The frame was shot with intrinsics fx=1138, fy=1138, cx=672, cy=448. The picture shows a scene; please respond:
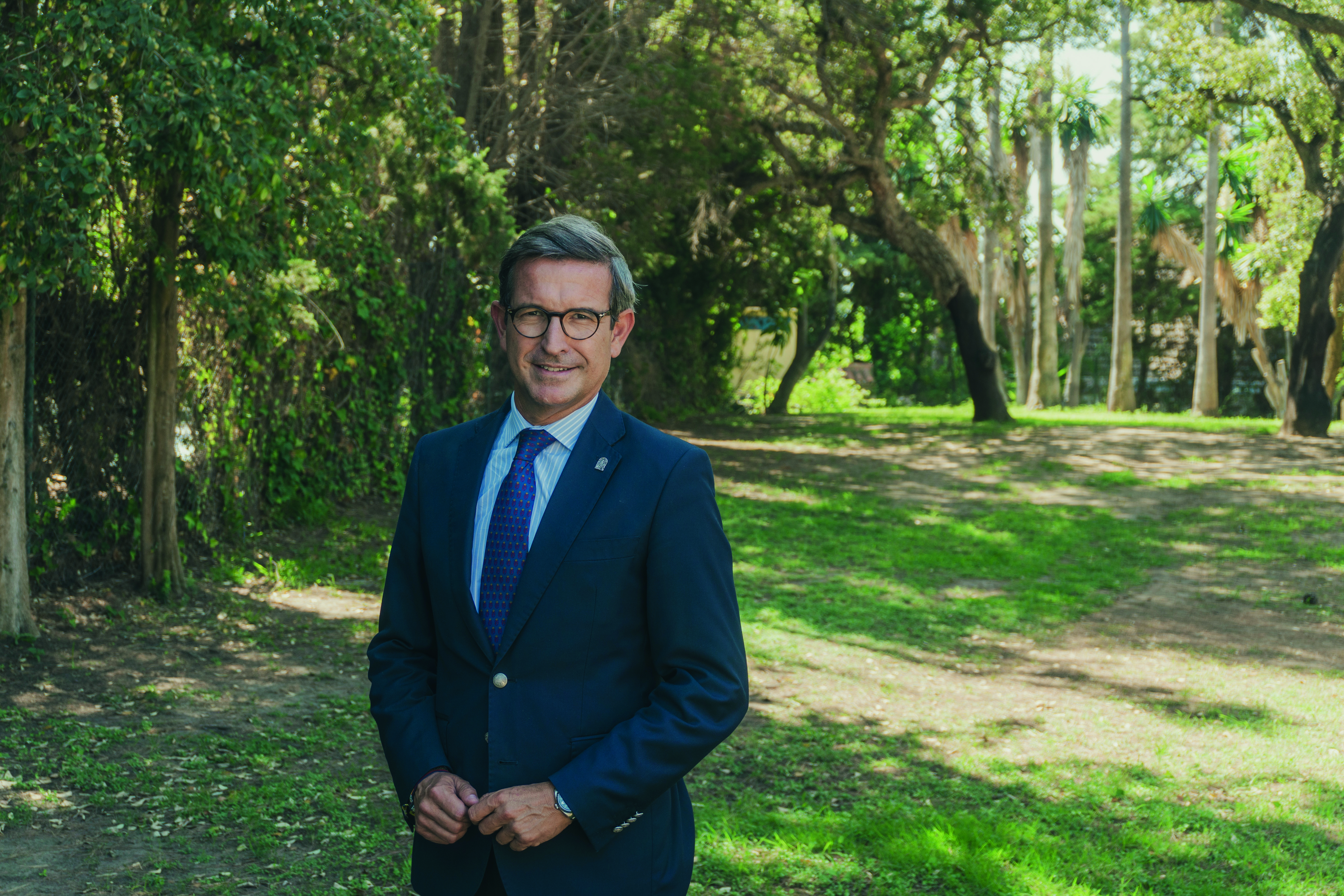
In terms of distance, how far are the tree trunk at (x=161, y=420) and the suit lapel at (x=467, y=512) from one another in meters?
5.41

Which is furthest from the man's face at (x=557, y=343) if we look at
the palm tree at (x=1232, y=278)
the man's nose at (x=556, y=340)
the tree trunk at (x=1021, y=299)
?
the tree trunk at (x=1021, y=299)

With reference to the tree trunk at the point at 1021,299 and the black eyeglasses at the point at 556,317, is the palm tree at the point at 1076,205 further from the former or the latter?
the black eyeglasses at the point at 556,317

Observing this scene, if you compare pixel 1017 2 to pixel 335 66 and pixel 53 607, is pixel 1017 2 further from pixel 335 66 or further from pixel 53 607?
pixel 53 607

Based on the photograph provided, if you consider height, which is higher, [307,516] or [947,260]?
[947,260]

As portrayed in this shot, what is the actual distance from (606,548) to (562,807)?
0.44 m

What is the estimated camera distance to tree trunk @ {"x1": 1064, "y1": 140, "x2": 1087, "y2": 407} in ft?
99.8

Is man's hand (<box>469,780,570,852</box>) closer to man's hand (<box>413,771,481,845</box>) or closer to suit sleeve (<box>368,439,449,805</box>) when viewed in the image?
man's hand (<box>413,771,481,845</box>)

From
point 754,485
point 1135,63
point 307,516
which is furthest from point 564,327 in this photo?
point 1135,63

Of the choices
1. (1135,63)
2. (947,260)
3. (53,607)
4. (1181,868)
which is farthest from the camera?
(1135,63)

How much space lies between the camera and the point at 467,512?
2145 mm

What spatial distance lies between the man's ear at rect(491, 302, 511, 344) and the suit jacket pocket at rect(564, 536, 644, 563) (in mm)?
357

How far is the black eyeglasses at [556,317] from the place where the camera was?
209 centimetres

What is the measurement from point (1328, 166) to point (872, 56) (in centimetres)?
684

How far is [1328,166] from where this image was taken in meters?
16.5
